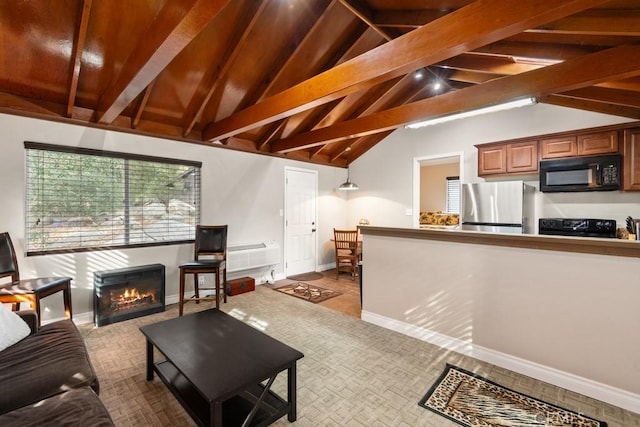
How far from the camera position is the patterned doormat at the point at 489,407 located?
73.0 inches

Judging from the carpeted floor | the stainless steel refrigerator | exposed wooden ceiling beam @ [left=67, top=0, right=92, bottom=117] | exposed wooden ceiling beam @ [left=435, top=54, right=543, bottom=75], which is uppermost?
exposed wooden ceiling beam @ [left=435, top=54, right=543, bottom=75]

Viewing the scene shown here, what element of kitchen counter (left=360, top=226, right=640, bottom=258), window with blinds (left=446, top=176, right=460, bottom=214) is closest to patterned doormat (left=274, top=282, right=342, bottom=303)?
kitchen counter (left=360, top=226, right=640, bottom=258)

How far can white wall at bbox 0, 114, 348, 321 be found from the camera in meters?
3.08

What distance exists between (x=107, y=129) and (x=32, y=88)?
727 millimetres

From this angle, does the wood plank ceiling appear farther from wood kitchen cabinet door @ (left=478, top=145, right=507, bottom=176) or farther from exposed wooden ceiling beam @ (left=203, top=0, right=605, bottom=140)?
wood kitchen cabinet door @ (left=478, top=145, right=507, bottom=176)

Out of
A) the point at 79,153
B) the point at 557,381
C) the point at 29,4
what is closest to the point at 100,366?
the point at 79,153

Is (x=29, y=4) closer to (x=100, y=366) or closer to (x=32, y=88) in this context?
(x=32, y=88)

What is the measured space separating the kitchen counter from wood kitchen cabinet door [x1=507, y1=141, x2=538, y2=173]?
2.28 metres

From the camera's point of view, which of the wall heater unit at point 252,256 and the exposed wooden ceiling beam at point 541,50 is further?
the wall heater unit at point 252,256

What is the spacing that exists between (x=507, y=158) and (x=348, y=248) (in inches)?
117

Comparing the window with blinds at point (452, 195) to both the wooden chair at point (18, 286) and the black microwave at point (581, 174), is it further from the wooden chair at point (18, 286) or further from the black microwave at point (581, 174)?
the wooden chair at point (18, 286)

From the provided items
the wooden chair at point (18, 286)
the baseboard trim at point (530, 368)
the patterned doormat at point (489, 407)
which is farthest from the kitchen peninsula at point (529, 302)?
the wooden chair at point (18, 286)

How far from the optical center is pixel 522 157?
4.19 meters

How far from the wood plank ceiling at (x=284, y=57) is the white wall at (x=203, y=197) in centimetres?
19
